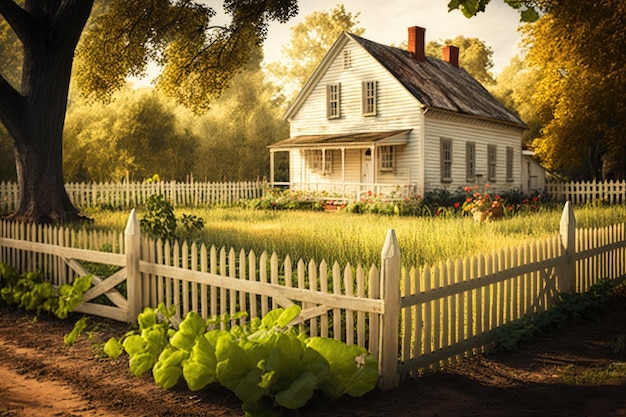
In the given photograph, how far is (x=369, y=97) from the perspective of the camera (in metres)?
29.0

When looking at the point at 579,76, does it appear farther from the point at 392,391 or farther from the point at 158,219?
the point at 392,391

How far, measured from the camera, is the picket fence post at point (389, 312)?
17.9 ft

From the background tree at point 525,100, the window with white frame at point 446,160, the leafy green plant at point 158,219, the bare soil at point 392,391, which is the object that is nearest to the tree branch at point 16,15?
the leafy green plant at point 158,219

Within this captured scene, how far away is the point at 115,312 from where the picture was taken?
7992mm

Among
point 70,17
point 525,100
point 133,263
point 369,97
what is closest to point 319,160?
point 369,97

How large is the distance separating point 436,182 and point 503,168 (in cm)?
733

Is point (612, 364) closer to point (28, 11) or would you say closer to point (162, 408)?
point (162, 408)

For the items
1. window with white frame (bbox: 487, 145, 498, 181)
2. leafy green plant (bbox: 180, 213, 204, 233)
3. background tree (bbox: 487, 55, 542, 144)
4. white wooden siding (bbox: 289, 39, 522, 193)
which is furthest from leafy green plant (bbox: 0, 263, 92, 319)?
background tree (bbox: 487, 55, 542, 144)

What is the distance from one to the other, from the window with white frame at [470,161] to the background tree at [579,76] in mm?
3733

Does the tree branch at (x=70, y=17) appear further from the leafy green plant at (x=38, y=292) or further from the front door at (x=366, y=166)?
the front door at (x=366, y=166)

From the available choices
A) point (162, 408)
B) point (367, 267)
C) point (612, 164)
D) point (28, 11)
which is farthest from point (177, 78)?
point (612, 164)

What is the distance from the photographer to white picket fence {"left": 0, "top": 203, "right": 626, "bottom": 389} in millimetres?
5629

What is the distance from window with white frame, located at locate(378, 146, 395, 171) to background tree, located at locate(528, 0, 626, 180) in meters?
8.55

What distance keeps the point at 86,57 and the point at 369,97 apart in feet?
42.2
